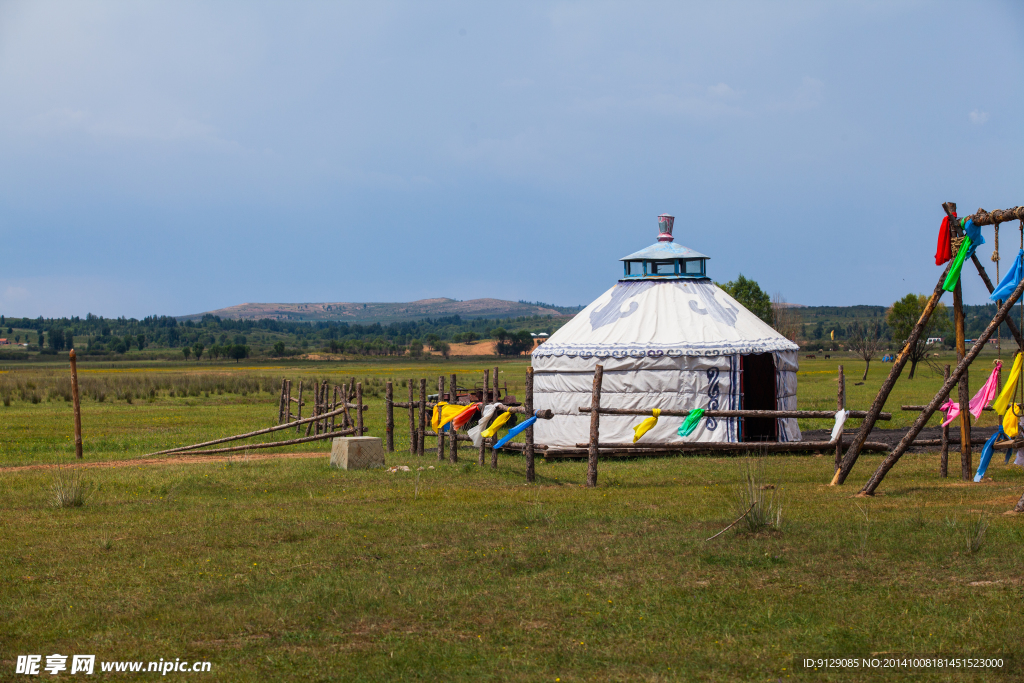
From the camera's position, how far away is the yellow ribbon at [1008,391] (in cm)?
1003

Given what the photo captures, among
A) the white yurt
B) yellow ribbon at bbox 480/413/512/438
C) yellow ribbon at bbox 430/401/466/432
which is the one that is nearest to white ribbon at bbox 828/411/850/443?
yellow ribbon at bbox 480/413/512/438

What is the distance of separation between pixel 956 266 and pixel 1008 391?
1.56 meters

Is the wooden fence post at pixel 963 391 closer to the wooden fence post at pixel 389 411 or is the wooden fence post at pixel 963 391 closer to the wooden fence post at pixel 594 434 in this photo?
the wooden fence post at pixel 594 434

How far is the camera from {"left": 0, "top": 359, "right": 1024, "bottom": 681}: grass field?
16.8 feet

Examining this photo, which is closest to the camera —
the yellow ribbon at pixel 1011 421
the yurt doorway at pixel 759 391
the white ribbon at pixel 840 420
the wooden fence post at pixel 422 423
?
the yellow ribbon at pixel 1011 421

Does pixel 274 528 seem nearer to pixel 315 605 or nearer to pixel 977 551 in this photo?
pixel 315 605

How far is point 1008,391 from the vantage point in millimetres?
10156

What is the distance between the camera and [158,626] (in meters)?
5.64

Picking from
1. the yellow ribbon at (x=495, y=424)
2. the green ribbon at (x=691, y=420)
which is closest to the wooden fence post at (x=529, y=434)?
the yellow ribbon at (x=495, y=424)

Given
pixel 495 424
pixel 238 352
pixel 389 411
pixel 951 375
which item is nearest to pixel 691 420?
pixel 495 424

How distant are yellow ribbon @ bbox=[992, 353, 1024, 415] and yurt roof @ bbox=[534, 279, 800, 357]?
622 centimetres

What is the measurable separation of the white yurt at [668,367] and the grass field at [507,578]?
16.0ft

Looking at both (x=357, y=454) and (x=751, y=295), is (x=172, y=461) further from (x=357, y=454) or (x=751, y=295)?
(x=751, y=295)

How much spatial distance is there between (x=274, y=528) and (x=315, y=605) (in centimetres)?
267
